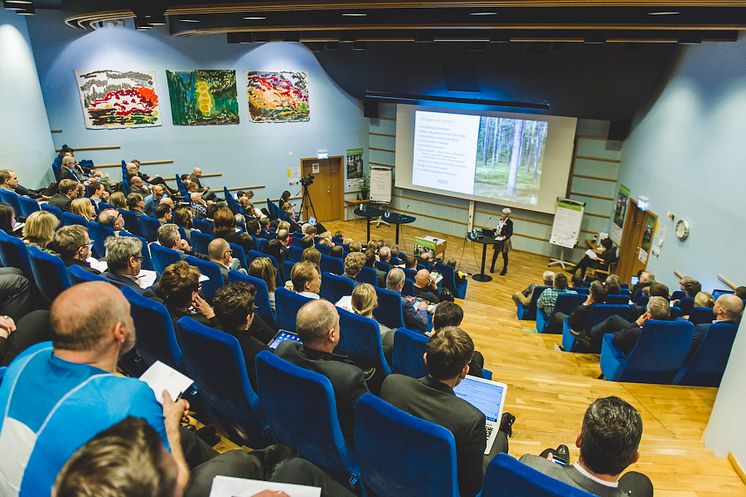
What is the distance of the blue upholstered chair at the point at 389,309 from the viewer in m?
4.30

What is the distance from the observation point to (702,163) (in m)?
7.16

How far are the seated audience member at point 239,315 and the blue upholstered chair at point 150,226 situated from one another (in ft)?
11.9

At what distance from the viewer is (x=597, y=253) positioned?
32.8 ft

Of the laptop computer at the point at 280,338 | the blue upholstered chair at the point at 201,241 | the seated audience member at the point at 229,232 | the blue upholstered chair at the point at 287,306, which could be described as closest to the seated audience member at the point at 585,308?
the blue upholstered chair at the point at 287,306

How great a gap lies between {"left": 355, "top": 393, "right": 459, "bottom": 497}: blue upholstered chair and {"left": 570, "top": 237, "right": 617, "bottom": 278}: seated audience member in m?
8.97

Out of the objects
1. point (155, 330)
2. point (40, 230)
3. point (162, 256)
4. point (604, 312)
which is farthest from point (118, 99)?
point (604, 312)

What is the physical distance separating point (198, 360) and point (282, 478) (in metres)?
0.98

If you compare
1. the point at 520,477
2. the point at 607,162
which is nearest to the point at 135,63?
the point at 607,162

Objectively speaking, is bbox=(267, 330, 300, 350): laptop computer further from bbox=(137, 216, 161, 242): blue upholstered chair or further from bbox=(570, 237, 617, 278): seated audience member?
bbox=(570, 237, 617, 278): seated audience member

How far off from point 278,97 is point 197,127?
2243mm

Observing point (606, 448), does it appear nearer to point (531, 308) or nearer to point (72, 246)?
point (72, 246)

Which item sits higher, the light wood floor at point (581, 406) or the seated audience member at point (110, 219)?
the seated audience member at point (110, 219)

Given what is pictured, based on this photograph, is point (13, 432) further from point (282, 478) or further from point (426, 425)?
point (426, 425)

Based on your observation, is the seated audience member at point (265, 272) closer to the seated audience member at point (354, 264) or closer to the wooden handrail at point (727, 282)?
the seated audience member at point (354, 264)
